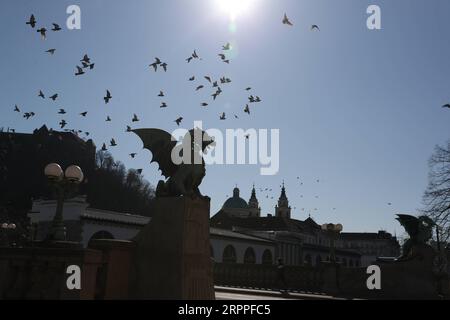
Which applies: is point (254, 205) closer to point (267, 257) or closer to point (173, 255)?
point (267, 257)

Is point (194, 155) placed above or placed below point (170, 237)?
above

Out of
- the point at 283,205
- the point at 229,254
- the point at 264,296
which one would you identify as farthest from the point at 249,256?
the point at 283,205

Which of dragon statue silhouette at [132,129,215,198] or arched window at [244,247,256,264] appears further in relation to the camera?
arched window at [244,247,256,264]

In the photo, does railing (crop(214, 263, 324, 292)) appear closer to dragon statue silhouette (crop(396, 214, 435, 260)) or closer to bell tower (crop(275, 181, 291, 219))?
dragon statue silhouette (crop(396, 214, 435, 260))

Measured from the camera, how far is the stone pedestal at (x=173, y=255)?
9141 mm

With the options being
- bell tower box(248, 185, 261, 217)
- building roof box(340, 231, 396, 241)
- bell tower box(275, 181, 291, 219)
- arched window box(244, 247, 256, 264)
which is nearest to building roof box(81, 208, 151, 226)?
arched window box(244, 247, 256, 264)

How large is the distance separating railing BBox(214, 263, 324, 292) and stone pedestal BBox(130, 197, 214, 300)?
485 inches

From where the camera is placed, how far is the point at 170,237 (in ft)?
30.9

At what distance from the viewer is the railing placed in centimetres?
2119

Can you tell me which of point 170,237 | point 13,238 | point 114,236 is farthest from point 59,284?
point 13,238

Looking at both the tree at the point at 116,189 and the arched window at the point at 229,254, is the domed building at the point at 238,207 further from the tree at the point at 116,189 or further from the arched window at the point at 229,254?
the arched window at the point at 229,254
